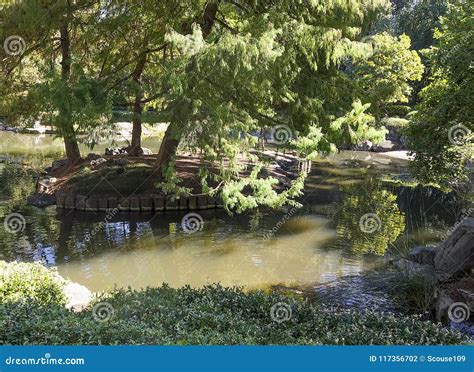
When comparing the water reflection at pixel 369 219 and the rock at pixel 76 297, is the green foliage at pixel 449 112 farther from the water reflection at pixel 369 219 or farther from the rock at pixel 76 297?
the rock at pixel 76 297

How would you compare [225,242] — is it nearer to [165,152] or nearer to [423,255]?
[165,152]

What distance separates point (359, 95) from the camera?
535 inches

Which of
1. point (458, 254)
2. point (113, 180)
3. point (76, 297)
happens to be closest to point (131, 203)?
→ point (113, 180)

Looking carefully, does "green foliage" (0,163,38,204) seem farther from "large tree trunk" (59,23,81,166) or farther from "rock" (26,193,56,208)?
"large tree trunk" (59,23,81,166)

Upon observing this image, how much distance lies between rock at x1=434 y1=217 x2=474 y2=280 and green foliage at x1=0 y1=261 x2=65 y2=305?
7.43m

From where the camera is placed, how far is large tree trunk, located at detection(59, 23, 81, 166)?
1382 cm

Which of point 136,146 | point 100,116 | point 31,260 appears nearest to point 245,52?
point 100,116

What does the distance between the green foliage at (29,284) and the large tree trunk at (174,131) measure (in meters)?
5.84

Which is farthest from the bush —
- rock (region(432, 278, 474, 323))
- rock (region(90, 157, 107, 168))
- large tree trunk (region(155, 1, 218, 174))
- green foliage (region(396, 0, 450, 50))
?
green foliage (region(396, 0, 450, 50))

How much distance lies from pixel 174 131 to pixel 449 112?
6744 mm

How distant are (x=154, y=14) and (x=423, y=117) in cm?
991

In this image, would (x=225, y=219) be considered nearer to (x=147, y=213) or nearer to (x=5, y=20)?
(x=147, y=213)

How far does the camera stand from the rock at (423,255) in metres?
11.6

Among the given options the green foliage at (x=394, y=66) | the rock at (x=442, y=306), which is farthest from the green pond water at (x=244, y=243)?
the green foliage at (x=394, y=66)
